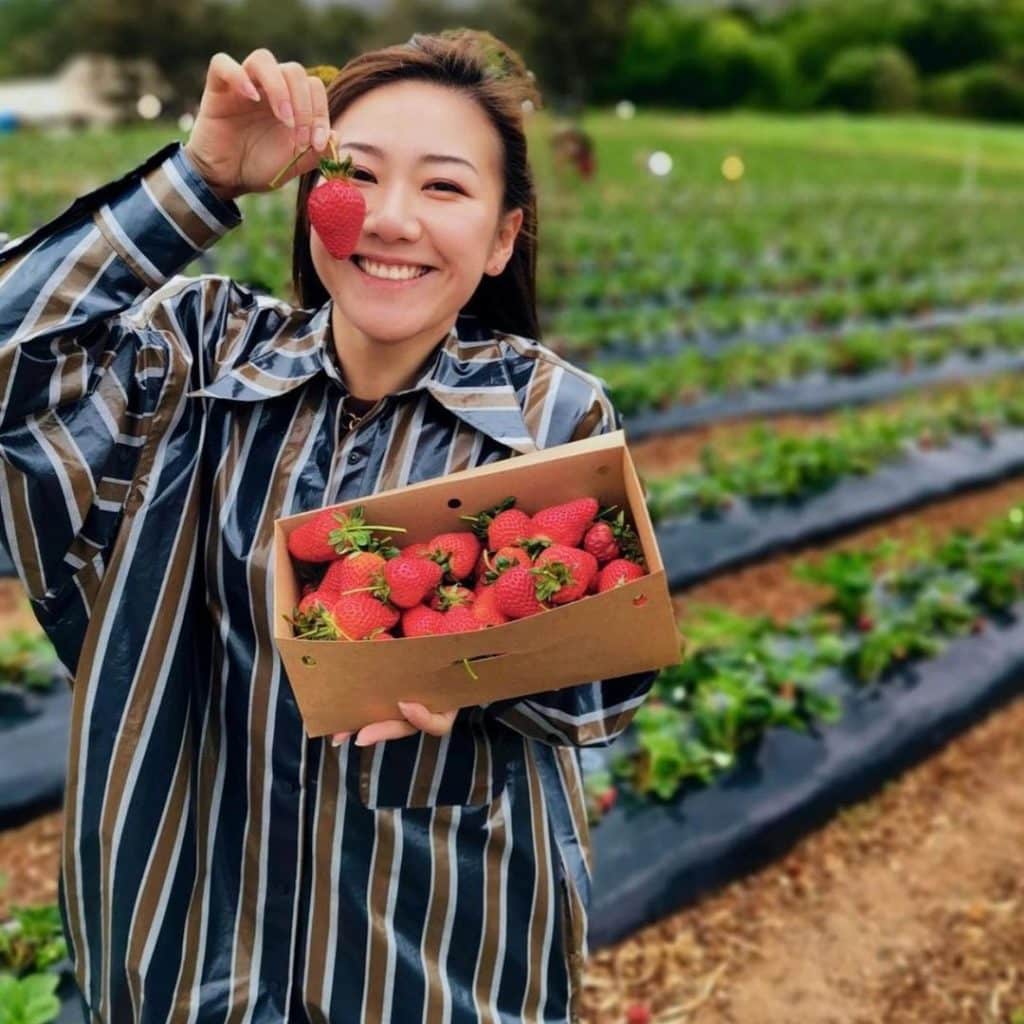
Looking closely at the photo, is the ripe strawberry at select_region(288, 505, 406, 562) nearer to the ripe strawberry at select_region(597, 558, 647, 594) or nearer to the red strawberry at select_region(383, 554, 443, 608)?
the red strawberry at select_region(383, 554, 443, 608)

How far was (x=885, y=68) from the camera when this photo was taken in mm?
43812

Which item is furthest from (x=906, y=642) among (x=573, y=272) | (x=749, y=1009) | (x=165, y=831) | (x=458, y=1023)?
(x=573, y=272)

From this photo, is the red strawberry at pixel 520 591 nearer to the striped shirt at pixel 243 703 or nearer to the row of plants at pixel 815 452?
the striped shirt at pixel 243 703

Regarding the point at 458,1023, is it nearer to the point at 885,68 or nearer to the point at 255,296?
the point at 255,296

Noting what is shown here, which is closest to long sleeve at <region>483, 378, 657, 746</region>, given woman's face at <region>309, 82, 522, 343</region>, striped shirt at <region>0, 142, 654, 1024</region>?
striped shirt at <region>0, 142, 654, 1024</region>

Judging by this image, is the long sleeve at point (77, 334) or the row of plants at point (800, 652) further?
the row of plants at point (800, 652)

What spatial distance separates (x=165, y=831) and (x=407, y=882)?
0.28 m

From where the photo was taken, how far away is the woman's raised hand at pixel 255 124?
41.5 inches

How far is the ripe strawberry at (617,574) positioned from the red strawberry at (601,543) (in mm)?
19

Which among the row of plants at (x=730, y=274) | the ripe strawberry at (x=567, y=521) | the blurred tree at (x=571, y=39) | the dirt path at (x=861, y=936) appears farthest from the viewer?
the blurred tree at (x=571, y=39)

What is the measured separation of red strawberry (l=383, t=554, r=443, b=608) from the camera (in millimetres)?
1088

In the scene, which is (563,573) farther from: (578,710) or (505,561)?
(578,710)

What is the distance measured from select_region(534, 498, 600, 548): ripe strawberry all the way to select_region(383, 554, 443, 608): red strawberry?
12 centimetres

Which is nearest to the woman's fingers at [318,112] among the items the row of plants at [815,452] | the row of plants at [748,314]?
the row of plants at [815,452]
